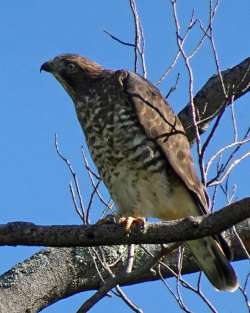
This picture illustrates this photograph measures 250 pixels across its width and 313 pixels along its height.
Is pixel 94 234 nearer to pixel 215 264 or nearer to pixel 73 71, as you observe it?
pixel 215 264

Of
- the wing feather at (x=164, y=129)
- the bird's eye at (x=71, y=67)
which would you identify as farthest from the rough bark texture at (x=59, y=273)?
the bird's eye at (x=71, y=67)

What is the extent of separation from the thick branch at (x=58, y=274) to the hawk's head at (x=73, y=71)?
0.97 meters

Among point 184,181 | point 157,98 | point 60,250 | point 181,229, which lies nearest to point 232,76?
point 157,98

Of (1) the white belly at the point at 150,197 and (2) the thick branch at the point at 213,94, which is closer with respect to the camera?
(1) the white belly at the point at 150,197

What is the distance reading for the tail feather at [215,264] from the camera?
181 inches

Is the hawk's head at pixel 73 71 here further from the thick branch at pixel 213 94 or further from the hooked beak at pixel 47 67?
the thick branch at pixel 213 94

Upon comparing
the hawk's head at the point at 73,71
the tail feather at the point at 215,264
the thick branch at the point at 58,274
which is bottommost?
the tail feather at the point at 215,264

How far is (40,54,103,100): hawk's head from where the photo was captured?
→ 17.6 feet

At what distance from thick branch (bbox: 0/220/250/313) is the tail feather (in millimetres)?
240

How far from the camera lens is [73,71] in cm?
549

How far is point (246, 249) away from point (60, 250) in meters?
1.01

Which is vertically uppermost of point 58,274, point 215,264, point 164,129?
point 164,129

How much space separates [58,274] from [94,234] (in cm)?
147

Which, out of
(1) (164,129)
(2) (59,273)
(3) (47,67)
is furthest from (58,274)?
(3) (47,67)
